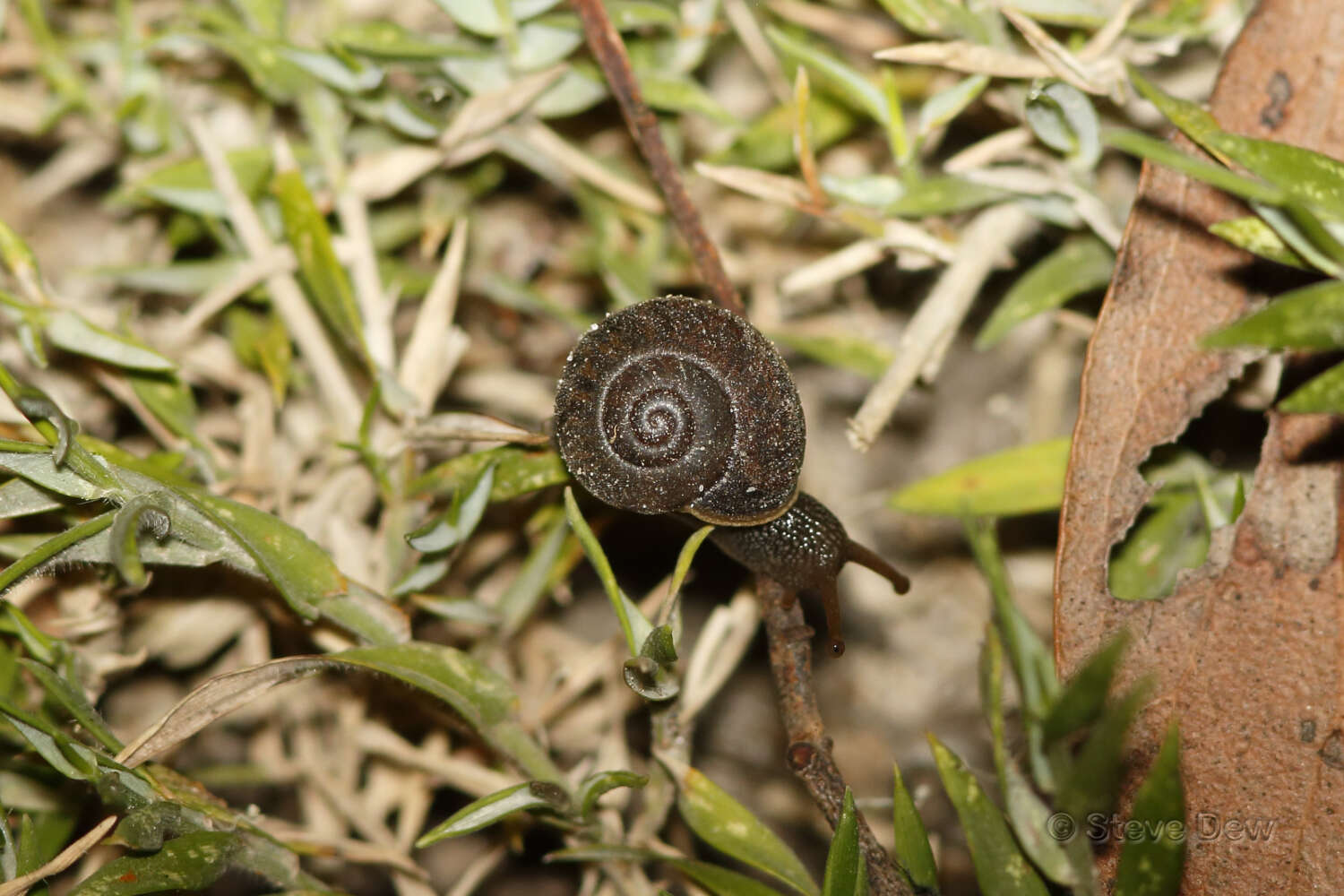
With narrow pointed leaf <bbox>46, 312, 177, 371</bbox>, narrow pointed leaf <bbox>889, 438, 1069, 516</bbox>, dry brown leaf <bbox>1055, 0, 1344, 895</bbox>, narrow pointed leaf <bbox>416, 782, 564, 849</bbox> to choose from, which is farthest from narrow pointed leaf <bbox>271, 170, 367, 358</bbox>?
dry brown leaf <bbox>1055, 0, 1344, 895</bbox>

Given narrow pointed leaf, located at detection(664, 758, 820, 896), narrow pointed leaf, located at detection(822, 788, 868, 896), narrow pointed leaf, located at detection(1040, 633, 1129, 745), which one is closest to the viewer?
narrow pointed leaf, located at detection(1040, 633, 1129, 745)

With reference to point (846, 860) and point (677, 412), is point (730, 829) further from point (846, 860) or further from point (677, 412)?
point (677, 412)

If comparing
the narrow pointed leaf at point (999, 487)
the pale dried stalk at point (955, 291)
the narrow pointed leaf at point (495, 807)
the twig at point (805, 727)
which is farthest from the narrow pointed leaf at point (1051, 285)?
the narrow pointed leaf at point (495, 807)

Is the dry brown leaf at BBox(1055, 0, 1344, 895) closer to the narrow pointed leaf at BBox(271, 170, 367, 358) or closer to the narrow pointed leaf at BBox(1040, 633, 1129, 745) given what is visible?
the narrow pointed leaf at BBox(1040, 633, 1129, 745)

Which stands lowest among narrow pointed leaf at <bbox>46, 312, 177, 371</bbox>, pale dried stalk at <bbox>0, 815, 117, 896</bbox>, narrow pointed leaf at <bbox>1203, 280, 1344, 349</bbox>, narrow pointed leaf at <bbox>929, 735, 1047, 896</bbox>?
pale dried stalk at <bbox>0, 815, 117, 896</bbox>

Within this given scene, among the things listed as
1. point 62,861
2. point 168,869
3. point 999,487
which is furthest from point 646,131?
point 62,861

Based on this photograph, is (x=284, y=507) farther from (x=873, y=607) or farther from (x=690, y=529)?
(x=873, y=607)

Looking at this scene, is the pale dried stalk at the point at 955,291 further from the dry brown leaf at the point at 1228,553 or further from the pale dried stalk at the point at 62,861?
the pale dried stalk at the point at 62,861

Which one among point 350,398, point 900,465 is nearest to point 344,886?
point 350,398
